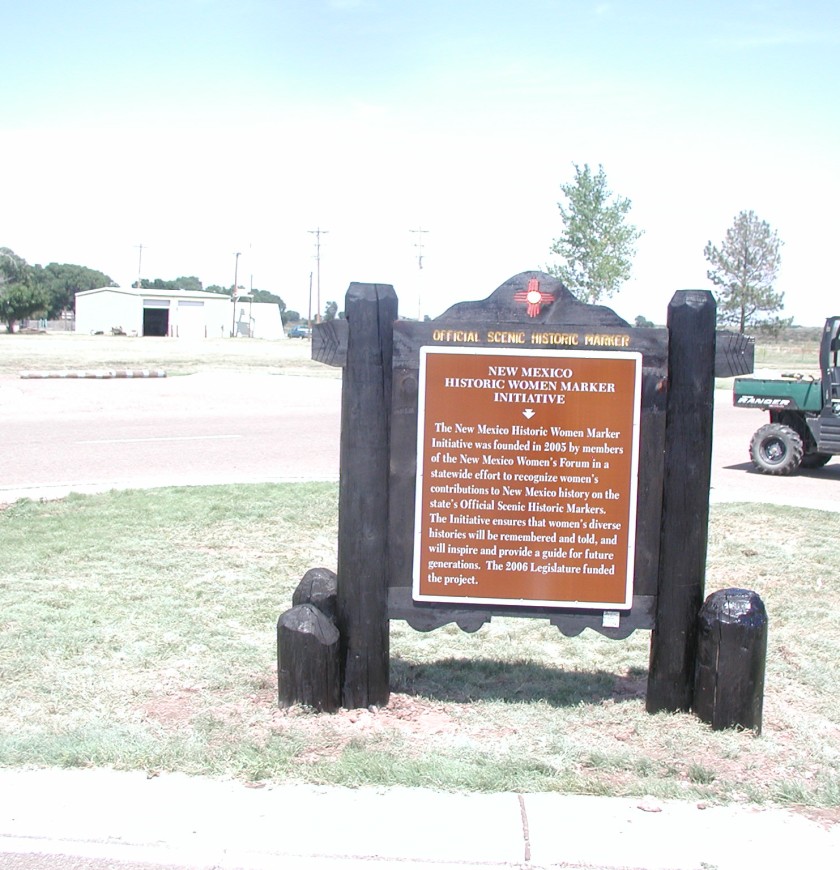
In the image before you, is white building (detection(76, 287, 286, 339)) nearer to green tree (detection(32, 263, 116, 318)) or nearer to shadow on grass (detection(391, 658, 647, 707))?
green tree (detection(32, 263, 116, 318))

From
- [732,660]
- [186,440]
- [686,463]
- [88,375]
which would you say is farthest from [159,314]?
[732,660]

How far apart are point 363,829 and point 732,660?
1743mm

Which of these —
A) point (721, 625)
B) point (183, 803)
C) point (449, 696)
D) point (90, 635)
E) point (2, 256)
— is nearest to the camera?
point (183, 803)

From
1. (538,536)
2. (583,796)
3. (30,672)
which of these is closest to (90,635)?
(30,672)

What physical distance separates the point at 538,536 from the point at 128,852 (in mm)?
2086

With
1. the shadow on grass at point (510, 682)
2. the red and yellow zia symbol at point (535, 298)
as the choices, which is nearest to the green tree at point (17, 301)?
the shadow on grass at point (510, 682)

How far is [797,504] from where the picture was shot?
10422 mm

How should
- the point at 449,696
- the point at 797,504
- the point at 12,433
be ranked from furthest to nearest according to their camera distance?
1. the point at 12,433
2. the point at 797,504
3. the point at 449,696

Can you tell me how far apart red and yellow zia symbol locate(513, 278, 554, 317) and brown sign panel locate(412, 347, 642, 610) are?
0.19 m

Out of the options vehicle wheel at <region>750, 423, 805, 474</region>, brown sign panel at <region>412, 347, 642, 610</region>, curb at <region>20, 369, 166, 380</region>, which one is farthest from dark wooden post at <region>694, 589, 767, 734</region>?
curb at <region>20, 369, 166, 380</region>

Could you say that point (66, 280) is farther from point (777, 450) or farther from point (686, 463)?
point (686, 463)

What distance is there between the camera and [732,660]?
179 inches

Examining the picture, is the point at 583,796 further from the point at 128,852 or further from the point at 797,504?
the point at 797,504

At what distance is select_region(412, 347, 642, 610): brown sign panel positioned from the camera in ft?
15.3
